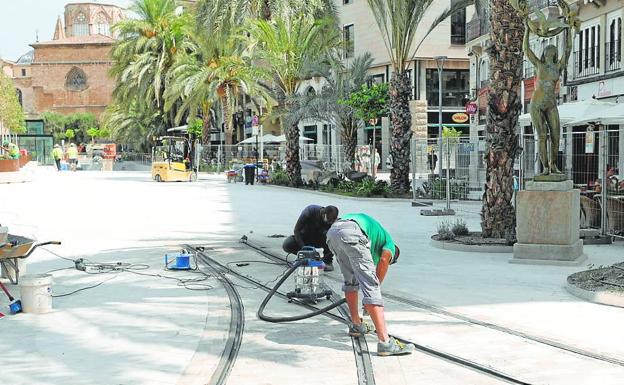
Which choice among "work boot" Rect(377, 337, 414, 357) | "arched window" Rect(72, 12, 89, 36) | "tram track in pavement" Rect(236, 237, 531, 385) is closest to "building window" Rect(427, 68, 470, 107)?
"tram track in pavement" Rect(236, 237, 531, 385)

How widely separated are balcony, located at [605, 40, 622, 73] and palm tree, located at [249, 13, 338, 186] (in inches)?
443

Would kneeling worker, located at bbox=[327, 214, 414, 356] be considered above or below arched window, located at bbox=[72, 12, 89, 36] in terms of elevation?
below

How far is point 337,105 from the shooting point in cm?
3391

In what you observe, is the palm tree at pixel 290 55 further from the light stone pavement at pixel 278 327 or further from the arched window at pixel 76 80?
the arched window at pixel 76 80

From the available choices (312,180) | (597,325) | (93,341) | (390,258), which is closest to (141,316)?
(93,341)

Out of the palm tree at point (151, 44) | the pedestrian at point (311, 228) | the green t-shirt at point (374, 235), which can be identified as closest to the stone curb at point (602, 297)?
the green t-shirt at point (374, 235)

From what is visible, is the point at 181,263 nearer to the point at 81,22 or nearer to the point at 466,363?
the point at 466,363

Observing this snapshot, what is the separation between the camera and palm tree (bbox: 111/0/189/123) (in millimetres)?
→ 55719

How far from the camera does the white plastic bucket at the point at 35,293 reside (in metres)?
8.86

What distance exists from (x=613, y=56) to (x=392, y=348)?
81.0ft

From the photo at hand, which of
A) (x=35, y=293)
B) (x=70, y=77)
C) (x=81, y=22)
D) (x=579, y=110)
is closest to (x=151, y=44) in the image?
(x=579, y=110)

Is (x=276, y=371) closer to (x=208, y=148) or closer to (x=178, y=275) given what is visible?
(x=178, y=275)

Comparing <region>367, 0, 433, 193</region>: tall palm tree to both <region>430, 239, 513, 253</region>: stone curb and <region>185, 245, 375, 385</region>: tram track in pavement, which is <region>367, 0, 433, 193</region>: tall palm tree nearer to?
<region>430, 239, 513, 253</region>: stone curb

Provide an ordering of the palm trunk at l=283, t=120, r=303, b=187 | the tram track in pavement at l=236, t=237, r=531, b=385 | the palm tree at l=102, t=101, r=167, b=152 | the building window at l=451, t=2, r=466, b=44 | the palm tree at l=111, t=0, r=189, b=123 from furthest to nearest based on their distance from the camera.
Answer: the palm tree at l=102, t=101, r=167, b=152, the palm tree at l=111, t=0, r=189, b=123, the building window at l=451, t=2, r=466, b=44, the palm trunk at l=283, t=120, r=303, b=187, the tram track in pavement at l=236, t=237, r=531, b=385
